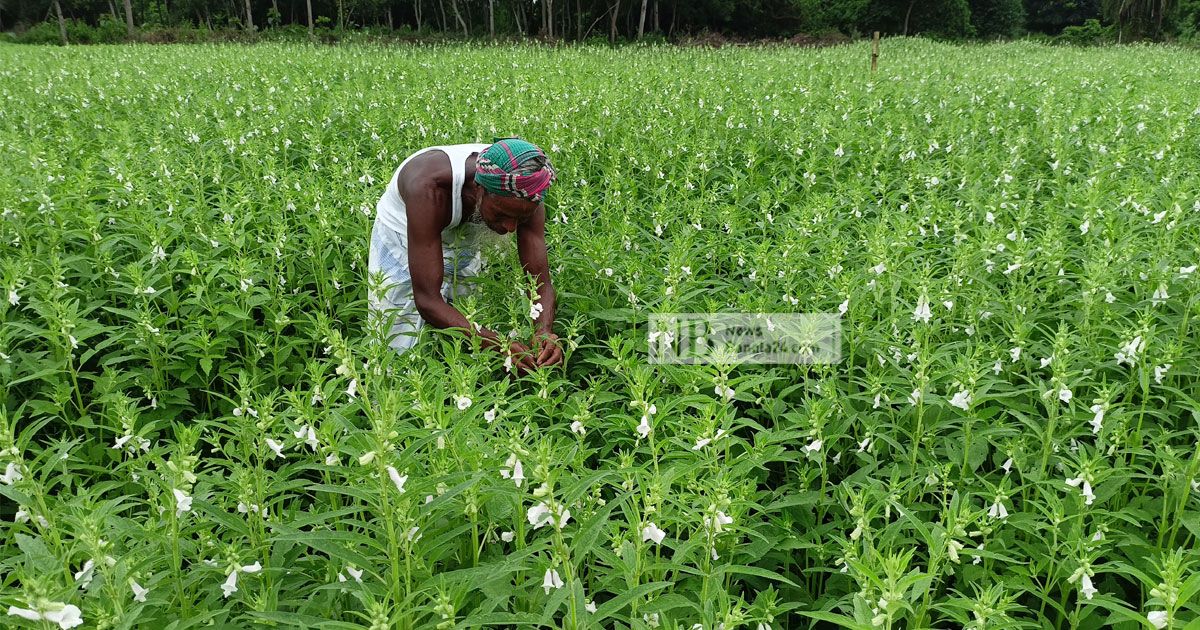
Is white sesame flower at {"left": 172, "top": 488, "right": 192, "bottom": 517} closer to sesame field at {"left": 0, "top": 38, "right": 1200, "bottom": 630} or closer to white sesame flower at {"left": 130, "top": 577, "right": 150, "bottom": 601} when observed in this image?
sesame field at {"left": 0, "top": 38, "right": 1200, "bottom": 630}

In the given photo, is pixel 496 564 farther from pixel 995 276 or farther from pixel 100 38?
pixel 100 38

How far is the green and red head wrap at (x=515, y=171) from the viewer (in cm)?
369

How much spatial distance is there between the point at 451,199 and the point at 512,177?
0.55 m

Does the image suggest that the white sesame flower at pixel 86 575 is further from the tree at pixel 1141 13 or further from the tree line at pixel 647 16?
the tree at pixel 1141 13

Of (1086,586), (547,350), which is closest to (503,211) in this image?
(547,350)

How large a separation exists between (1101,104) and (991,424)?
834cm

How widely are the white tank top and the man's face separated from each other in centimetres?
17

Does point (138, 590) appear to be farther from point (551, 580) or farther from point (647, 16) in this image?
point (647, 16)

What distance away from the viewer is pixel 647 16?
1916 inches

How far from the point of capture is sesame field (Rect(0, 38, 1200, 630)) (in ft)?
6.42

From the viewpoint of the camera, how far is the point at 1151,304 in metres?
3.68

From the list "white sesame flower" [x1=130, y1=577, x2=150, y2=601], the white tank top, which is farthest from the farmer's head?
"white sesame flower" [x1=130, y1=577, x2=150, y2=601]

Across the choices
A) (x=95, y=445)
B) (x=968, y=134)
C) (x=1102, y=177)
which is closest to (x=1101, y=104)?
(x=968, y=134)

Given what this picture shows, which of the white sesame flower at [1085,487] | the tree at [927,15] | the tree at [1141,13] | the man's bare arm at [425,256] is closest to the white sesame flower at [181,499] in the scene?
the man's bare arm at [425,256]
